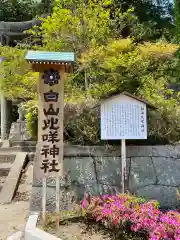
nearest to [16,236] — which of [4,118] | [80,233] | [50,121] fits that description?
[80,233]

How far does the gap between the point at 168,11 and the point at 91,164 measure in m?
9.79

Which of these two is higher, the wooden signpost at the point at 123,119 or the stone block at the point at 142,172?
the wooden signpost at the point at 123,119

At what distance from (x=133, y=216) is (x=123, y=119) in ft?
5.16

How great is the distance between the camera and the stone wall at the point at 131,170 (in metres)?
5.05

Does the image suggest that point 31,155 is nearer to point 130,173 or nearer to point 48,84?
point 130,173

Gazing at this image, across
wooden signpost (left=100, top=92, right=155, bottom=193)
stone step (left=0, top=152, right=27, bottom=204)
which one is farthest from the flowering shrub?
stone step (left=0, top=152, right=27, bottom=204)

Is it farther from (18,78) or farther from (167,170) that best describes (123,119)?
(18,78)

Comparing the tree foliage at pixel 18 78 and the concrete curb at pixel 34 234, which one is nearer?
the concrete curb at pixel 34 234

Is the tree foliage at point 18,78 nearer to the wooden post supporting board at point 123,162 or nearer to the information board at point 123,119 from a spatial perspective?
the information board at point 123,119

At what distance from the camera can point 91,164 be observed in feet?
16.8

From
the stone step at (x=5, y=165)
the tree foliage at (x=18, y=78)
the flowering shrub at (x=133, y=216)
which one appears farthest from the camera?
the stone step at (x=5, y=165)

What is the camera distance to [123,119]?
4734mm

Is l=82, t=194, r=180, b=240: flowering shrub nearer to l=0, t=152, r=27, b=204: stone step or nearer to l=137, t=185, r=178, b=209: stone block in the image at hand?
l=137, t=185, r=178, b=209: stone block

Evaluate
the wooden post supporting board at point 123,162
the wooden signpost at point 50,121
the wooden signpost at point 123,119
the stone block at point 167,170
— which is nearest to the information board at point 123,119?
the wooden signpost at point 123,119
